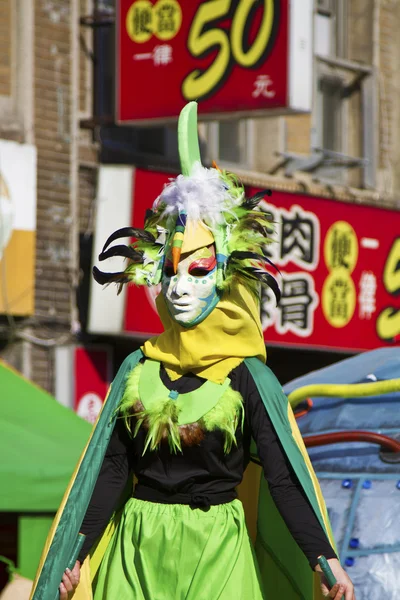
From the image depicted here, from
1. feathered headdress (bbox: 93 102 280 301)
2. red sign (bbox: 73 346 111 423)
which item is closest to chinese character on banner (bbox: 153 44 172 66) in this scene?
red sign (bbox: 73 346 111 423)

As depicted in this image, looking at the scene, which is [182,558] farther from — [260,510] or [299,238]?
[299,238]

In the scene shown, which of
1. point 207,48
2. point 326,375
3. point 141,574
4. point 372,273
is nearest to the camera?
point 141,574

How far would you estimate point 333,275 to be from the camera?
12805 mm

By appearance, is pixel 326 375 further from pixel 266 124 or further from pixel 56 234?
pixel 266 124

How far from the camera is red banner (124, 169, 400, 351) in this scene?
1222 centimetres

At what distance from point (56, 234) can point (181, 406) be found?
740 cm

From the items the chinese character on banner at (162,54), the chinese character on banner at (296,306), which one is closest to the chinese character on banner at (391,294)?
the chinese character on banner at (296,306)

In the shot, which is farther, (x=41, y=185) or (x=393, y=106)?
(x=393, y=106)

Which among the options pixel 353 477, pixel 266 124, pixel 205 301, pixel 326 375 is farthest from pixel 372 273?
pixel 205 301

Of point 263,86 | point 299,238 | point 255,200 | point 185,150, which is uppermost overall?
point 263,86

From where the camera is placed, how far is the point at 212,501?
13.0ft

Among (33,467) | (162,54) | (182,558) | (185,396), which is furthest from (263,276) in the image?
(162,54)

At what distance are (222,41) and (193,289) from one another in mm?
7145

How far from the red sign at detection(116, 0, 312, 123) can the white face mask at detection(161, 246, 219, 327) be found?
674 cm
